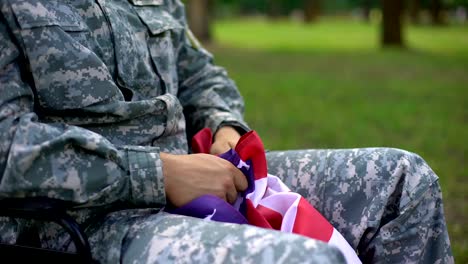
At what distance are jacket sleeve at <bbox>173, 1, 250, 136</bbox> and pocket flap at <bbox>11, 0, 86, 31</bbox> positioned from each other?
24.2 inches

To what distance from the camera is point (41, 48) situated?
1728 mm

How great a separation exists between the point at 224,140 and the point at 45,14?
0.68 meters

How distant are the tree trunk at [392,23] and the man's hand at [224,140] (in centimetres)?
1638

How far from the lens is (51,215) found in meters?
1.58

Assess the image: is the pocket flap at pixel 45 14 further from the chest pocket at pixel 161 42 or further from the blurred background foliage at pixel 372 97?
the blurred background foliage at pixel 372 97

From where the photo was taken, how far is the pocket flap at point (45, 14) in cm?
172

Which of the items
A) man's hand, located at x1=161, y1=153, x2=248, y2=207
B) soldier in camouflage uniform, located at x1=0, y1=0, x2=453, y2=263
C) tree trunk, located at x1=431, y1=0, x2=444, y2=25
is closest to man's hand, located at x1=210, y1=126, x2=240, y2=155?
soldier in camouflage uniform, located at x1=0, y1=0, x2=453, y2=263

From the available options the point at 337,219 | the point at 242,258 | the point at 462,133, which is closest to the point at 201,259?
the point at 242,258

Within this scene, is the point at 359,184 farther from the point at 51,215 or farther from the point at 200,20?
the point at 200,20

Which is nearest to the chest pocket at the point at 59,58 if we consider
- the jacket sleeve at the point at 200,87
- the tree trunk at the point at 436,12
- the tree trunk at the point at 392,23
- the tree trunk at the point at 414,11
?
the jacket sleeve at the point at 200,87

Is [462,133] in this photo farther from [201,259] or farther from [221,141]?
[201,259]

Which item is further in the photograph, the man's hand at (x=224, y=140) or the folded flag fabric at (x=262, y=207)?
the man's hand at (x=224, y=140)

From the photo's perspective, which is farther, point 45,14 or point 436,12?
point 436,12

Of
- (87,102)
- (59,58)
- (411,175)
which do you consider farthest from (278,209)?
(59,58)
